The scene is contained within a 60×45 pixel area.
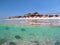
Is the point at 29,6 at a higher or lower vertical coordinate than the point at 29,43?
higher

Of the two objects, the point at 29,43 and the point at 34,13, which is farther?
the point at 29,43

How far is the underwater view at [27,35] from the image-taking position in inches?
164

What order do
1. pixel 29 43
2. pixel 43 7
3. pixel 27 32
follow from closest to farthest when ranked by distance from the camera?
1. pixel 43 7
2. pixel 29 43
3. pixel 27 32

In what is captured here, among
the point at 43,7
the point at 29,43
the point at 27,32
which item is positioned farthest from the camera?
the point at 27,32

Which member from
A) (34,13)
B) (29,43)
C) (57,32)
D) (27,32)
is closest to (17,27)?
(27,32)

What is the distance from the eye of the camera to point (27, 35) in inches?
170

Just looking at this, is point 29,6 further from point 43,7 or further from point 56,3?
point 56,3

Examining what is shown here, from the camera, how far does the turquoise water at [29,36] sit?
416 centimetres

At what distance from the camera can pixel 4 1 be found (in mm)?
3887

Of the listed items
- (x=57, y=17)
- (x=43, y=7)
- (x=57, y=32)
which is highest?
(x=43, y=7)

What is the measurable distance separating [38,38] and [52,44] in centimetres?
44

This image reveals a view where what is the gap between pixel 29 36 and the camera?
14.1ft

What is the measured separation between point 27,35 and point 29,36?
0.07 meters

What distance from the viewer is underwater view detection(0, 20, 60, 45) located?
4164 millimetres
